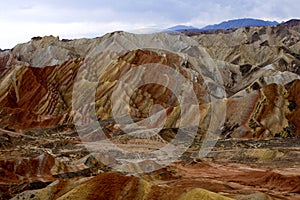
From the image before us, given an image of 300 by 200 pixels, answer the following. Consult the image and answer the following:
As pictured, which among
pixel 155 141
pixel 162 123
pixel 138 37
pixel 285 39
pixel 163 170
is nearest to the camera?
pixel 163 170

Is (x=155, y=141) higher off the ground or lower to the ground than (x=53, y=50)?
lower

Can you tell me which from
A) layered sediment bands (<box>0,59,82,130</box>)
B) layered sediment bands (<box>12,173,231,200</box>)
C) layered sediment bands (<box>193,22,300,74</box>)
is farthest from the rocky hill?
layered sediment bands (<box>193,22,300,74</box>)

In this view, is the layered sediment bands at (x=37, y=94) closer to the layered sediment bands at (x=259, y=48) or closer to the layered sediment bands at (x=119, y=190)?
the layered sediment bands at (x=259, y=48)

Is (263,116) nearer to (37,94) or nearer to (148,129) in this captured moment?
(148,129)

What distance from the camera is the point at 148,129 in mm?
59812

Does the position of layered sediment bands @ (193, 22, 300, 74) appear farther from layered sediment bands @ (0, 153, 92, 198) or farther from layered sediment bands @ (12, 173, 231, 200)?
layered sediment bands @ (12, 173, 231, 200)

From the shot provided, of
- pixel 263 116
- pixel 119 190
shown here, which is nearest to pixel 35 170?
pixel 119 190

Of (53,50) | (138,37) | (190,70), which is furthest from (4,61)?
(190,70)

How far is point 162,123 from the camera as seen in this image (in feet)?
200

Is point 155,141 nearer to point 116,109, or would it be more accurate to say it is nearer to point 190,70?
point 116,109

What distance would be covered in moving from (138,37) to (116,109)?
6497 centimetres

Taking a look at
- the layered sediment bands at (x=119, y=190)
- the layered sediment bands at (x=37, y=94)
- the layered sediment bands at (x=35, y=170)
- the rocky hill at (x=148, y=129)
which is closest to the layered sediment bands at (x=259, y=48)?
the rocky hill at (x=148, y=129)

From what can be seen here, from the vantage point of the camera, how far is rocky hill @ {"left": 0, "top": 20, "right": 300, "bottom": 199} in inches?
1315

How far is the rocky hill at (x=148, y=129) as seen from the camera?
1315 inches
